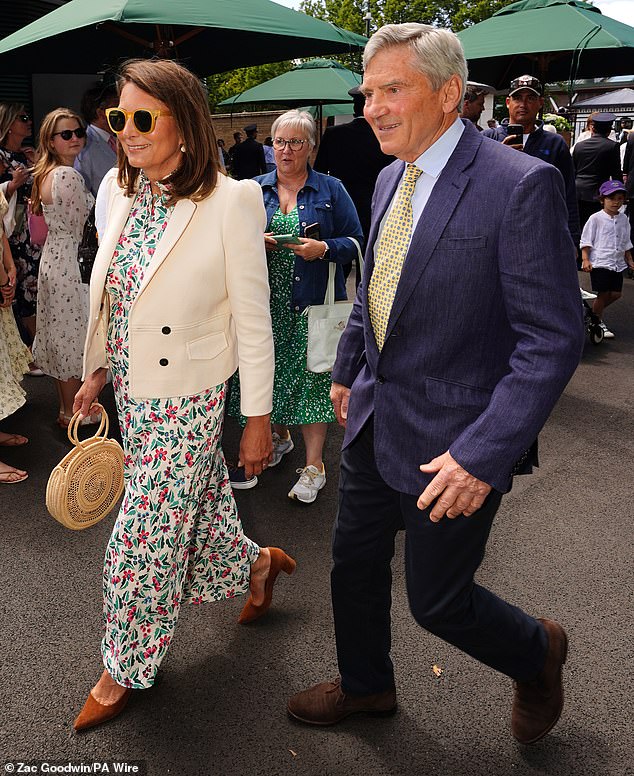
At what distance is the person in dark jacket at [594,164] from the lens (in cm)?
1043

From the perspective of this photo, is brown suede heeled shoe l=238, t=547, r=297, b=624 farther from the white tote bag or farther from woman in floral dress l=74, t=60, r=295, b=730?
the white tote bag

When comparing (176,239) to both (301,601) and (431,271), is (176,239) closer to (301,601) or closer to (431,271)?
(431,271)

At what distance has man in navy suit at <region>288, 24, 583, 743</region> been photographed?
1961mm

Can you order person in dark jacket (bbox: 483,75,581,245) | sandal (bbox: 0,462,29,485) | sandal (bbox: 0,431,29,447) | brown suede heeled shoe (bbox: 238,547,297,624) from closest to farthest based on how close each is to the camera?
brown suede heeled shoe (bbox: 238,547,297,624)
sandal (bbox: 0,462,29,485)
sandal (bbox: 0,431,29,447)
person in dark jacket (bbox: 483,75,581,245)

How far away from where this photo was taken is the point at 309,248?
405 cm

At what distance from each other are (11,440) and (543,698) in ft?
13.1

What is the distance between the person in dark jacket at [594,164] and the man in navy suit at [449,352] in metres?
8.72

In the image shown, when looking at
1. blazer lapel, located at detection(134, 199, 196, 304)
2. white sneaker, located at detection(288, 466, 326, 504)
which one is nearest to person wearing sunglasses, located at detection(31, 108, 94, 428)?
white sneaker, located at detection(288, 466, 326, 504)

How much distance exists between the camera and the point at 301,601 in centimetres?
353

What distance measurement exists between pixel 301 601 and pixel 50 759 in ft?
4.15

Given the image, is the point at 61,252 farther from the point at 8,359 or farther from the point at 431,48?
the point at 431,48

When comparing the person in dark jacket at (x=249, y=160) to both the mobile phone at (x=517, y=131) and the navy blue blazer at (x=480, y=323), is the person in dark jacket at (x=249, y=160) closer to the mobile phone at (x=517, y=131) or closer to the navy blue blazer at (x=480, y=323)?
the mobile phone at (x=517, y=131)

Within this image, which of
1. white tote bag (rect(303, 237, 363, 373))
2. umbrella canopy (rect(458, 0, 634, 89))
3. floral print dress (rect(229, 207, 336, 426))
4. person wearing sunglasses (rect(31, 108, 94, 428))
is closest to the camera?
white tote bag (rect(303, 237, 363, 373))

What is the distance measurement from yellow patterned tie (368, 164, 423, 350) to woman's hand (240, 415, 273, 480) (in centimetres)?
54
